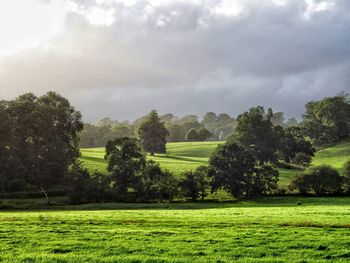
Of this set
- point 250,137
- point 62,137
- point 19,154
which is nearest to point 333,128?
point 250,137

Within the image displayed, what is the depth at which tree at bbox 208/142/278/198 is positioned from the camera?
77.2 m

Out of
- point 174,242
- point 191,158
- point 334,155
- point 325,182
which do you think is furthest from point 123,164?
point 334,155

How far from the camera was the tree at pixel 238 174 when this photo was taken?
7725 cm

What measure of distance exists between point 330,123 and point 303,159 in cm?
4432

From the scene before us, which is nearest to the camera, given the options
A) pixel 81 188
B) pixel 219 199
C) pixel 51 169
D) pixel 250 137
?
pixel 81 188

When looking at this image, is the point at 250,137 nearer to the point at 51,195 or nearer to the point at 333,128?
the point at 333,128

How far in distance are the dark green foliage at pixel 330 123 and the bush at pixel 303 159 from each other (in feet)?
117

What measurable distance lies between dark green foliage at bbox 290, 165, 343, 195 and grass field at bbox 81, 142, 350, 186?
6.78 m

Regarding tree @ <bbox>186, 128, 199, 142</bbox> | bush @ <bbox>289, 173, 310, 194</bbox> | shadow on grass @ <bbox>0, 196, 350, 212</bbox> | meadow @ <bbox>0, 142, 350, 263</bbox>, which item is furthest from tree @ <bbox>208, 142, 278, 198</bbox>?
tree @ <bbox>186, 128, 199, 142</bbox>

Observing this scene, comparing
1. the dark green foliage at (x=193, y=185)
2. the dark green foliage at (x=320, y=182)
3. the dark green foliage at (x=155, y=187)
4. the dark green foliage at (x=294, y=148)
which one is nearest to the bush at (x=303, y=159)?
the dark green foliage at (x=294, y=148)

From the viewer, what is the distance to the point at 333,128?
492ft

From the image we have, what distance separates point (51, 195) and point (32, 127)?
1577cm

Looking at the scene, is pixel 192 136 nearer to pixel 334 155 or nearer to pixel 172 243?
pixel 334 155

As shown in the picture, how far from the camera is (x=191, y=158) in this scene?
134 m
